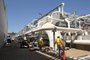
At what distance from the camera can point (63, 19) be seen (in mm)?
A: 57500

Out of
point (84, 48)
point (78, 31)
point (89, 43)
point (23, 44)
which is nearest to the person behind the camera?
point (89, 43)

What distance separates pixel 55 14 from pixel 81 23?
6058mm

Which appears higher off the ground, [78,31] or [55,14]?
[55,14]

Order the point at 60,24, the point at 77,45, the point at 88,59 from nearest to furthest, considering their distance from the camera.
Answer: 1. the point at 88,59
2. the point at 77,45
3. the point at 60,24

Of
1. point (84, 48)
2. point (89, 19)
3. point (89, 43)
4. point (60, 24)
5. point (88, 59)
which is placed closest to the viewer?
point (88, 59)

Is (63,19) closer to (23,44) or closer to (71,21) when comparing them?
(71,21)

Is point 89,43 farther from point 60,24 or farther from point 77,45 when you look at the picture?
point 60,24

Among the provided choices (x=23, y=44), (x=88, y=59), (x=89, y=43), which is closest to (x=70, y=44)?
(x=89, y=43)

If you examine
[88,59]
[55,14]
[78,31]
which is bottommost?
[88,59]

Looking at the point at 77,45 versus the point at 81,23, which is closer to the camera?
the point at 77,45

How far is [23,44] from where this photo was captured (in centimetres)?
4609

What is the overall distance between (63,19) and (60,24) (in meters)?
1.74

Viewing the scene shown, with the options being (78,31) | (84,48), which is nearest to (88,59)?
(84,48)

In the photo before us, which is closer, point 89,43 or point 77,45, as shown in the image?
point 89,43
